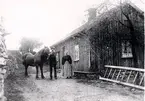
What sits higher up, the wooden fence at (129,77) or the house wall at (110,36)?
the house wall at (110,36)

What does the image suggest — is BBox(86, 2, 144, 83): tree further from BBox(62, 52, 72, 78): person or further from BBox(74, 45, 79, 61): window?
BBox(74, 45, 79, 61): window

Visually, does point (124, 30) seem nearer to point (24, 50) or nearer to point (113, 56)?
point (113, 56)

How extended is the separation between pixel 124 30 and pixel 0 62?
28.4 ft

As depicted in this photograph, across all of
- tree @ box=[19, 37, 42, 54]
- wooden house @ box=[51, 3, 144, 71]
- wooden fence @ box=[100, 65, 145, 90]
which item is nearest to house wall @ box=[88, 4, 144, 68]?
wooden house @ box=[51, 3, 144, 71]

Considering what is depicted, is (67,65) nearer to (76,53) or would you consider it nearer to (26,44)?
(76,53)

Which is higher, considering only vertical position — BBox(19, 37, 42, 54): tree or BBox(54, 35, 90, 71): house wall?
BBox(19, 37, 42, 54): tree

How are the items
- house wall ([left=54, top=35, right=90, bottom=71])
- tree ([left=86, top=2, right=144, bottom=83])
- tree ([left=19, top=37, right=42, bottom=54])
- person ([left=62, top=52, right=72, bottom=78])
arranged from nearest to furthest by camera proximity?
tree ([left=86, top=2, right=144, bottom=83]), person ([left=62, top=52, right=72, bottom=78]), house wall ([left=54, top=35, right=90, bottom=71]), tree ([left=19, top=37, right=42, bottom=54])

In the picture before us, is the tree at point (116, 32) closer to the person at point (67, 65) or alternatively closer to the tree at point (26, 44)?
the person at point (67, 65)

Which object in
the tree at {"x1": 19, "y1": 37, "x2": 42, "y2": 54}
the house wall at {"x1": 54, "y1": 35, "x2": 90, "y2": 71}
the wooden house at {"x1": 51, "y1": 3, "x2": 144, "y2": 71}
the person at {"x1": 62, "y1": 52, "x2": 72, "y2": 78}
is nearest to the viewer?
the wooden house at {"x1": 51, "y1": 3, "x2": 144, "y2": 71}

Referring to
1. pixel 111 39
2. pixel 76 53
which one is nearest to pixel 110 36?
pixel 111 39

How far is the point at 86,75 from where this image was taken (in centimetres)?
1356

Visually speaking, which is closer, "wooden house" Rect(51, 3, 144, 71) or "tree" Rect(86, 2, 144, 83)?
"tree" Rect(86, 2, 144, 83)

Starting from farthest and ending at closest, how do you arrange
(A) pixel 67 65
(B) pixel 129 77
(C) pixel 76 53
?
(C) pixel 76 53
(A) pixel 67 65
(B) pixel 129 77

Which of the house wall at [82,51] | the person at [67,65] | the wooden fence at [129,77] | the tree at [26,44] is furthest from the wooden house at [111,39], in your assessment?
the tree at [26,44]
